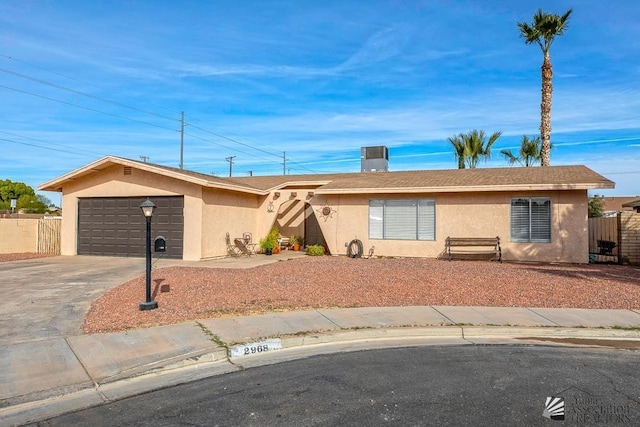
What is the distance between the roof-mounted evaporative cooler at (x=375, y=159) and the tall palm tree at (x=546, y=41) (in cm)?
895

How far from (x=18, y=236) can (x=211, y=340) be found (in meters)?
18.1

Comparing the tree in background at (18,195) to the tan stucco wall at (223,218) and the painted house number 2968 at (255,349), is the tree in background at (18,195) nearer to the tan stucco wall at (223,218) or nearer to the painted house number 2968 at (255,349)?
the tan stucco wall at (223,218)

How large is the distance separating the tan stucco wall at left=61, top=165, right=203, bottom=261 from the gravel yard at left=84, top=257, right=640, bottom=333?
319 cm

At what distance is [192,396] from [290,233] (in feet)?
62.0

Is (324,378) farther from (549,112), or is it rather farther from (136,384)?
(549,112)

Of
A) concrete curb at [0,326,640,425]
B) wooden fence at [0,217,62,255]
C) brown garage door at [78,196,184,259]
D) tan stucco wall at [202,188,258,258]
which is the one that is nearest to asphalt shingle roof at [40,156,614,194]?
tan stucco wall at [202,188,258,258]

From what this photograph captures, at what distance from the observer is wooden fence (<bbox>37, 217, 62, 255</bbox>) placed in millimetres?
19812

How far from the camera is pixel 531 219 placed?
643 inches

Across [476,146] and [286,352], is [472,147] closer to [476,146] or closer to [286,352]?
[476,146]

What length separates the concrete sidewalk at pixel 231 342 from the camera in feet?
15.8

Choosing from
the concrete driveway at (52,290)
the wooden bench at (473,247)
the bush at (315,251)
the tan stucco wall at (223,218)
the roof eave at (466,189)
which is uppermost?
the roof eave at (466,189)

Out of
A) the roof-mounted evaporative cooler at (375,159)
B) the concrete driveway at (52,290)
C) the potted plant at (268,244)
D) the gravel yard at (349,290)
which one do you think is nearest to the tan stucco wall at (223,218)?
the potted plant at (268,244)

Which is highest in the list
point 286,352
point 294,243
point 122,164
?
point 122,164

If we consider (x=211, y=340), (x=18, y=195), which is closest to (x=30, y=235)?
(x=211, y=340)
